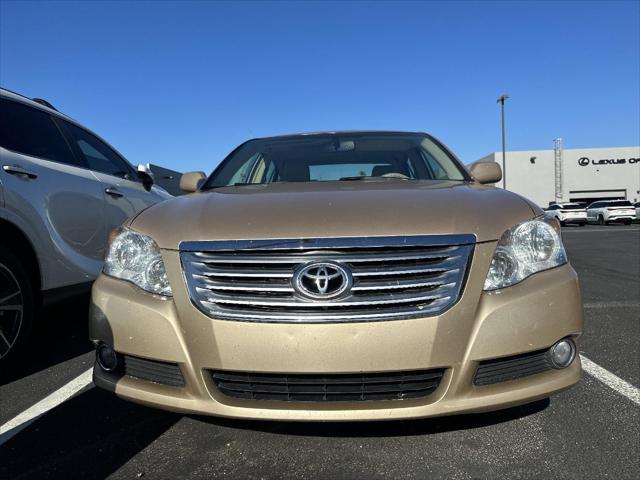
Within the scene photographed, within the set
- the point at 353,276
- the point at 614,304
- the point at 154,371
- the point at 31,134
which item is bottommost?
the point at 614,304

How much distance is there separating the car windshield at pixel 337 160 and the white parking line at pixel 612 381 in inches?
56.8

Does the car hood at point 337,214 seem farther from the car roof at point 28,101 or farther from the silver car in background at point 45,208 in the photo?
the car roof at point 28,101

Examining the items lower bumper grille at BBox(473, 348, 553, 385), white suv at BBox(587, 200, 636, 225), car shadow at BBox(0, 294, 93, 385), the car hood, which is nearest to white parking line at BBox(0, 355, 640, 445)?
car shadow at BBox(0, 294, 93, 385)

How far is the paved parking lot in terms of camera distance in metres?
1.89

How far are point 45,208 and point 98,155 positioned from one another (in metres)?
1.34

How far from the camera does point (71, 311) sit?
459 cm

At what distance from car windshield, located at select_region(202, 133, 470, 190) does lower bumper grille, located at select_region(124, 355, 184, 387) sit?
52.0 inches

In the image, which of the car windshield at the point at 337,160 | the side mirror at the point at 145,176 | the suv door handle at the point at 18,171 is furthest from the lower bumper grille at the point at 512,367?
the side mirror at the point at 145,176

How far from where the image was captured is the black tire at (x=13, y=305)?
276cm

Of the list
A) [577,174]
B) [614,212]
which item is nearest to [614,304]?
[614,212]

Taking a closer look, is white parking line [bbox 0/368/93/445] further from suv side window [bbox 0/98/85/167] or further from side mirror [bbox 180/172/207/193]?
suv side window [bbox 0/98/85/167]

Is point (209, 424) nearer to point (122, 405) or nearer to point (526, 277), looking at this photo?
point (122, 405)

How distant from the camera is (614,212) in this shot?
26438 millimetres

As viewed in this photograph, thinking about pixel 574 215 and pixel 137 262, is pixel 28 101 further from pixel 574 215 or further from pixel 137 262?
pixel 574 215
